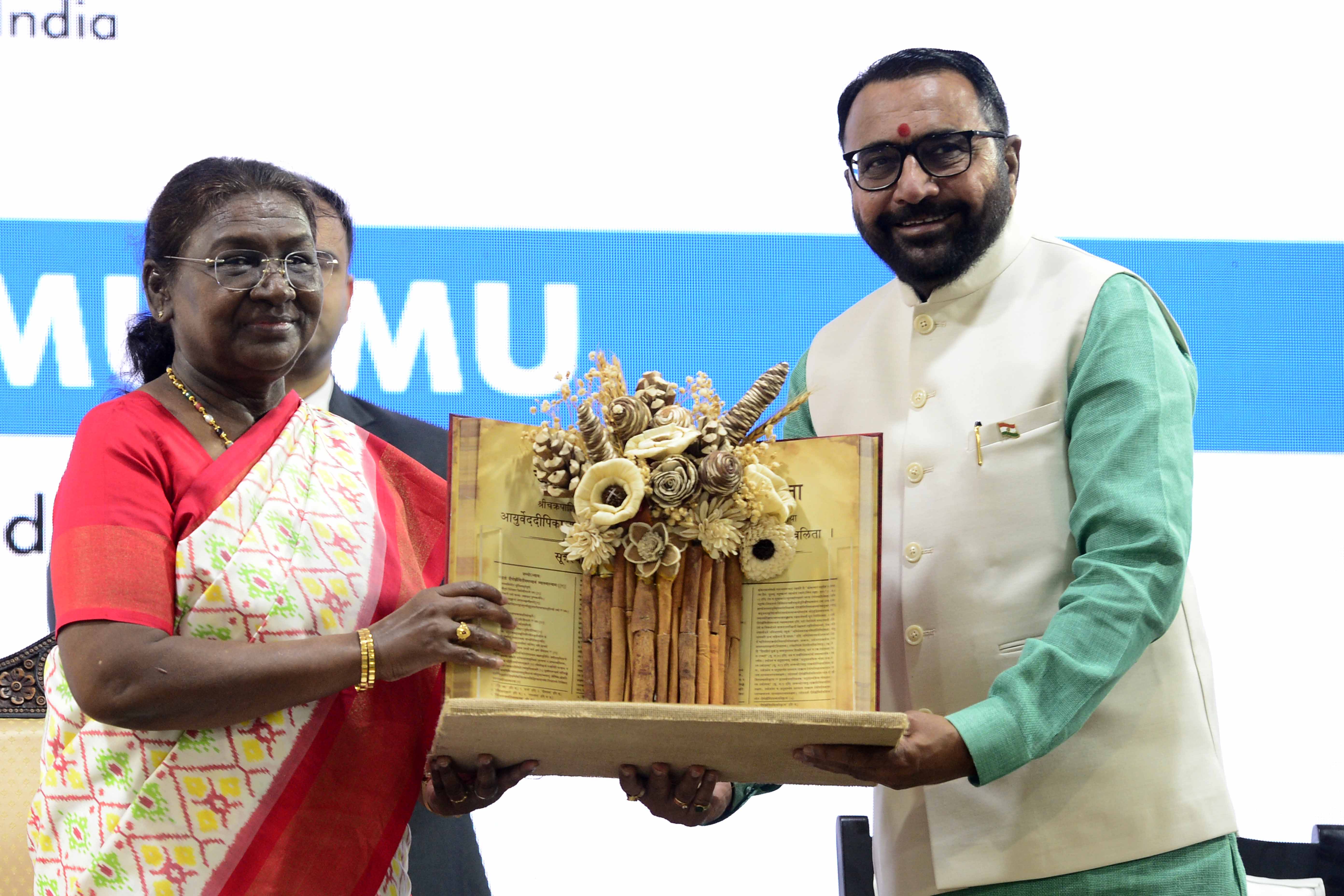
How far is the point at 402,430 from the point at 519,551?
3.84ft

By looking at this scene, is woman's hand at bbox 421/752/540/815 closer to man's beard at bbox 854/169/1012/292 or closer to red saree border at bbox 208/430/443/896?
red saree border at bbox 208/430/443/896

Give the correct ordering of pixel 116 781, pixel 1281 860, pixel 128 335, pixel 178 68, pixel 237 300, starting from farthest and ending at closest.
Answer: pixel 178 68 → pixel 1281 860 → pixel 128 335 → pixel 237 300 → pixel 116 781

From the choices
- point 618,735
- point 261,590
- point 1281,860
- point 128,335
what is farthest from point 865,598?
point 1281,860

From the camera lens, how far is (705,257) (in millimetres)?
3438

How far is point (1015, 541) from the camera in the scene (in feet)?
6.55

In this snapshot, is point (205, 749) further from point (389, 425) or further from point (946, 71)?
point (946, 71)

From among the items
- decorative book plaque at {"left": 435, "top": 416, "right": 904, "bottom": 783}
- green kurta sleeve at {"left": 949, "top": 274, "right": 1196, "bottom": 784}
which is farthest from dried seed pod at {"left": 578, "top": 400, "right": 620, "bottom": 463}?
green kurta sleeve at {"left": 949, "top": 274, "right": 1196, "bottom": 784}

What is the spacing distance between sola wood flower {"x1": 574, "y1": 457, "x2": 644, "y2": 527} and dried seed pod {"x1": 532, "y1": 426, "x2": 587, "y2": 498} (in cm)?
2

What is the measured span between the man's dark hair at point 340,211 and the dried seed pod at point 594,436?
47.8 inches

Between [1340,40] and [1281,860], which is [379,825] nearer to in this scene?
[1281,860]

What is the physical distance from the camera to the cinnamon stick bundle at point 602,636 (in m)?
1.82

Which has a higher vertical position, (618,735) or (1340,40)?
(1340,40)

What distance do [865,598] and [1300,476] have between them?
6.85ft

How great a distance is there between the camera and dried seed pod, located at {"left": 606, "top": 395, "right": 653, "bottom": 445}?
183 cm
